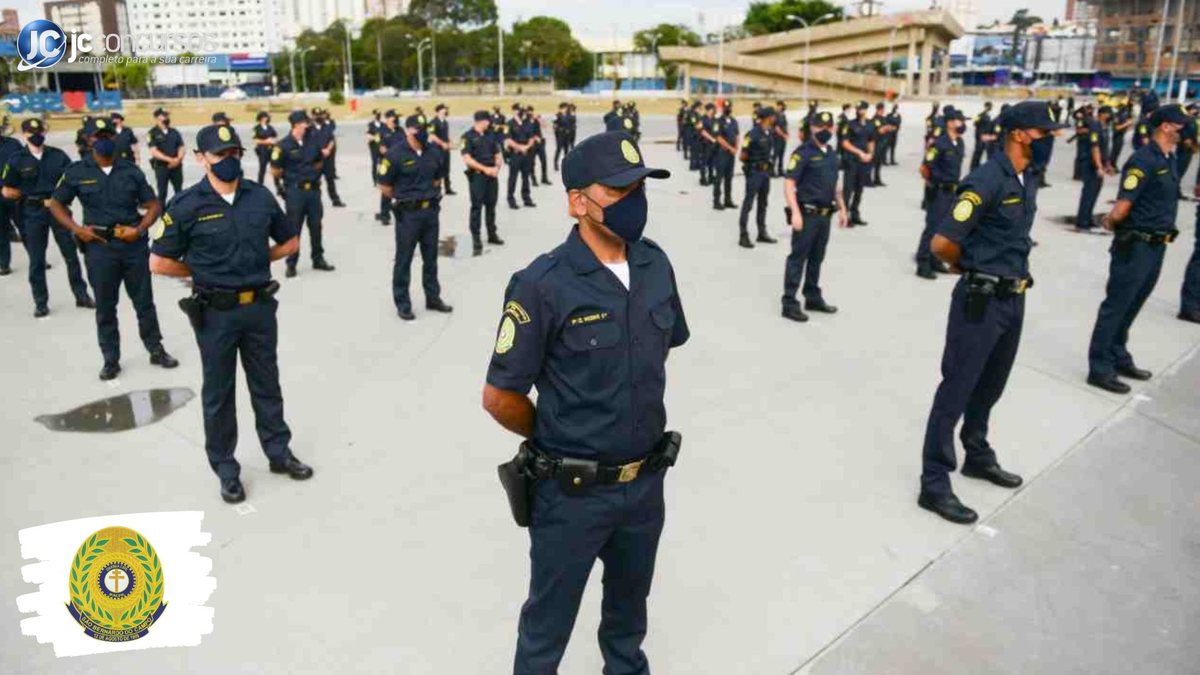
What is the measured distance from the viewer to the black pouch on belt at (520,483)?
99.0 inches

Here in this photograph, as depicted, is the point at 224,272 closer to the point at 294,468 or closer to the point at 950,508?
the point at 294,468

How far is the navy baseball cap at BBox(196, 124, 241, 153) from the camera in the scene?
4180 mm

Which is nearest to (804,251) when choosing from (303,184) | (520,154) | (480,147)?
(480,147)

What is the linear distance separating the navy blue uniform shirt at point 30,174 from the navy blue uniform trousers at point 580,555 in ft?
25.1

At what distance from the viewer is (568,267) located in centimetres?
242

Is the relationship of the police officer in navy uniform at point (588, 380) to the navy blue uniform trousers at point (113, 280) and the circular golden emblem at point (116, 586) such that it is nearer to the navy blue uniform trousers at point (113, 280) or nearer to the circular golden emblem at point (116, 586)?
the circular golden emblem at point (116, 586)

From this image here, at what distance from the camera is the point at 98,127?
703 cm

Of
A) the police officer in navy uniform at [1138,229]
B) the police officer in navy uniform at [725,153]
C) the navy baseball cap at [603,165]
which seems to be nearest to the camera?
the navy baseball cap at [603,165]

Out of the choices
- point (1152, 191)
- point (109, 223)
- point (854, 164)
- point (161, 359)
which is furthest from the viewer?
point (854, 164)

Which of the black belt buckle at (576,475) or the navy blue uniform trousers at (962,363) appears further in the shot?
the navy blue uniform trousers at (962,363)

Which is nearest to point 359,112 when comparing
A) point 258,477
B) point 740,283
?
point 740,283

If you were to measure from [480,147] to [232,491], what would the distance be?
7101 mm

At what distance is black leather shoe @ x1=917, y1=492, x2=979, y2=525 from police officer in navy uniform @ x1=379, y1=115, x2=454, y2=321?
511 centimetres

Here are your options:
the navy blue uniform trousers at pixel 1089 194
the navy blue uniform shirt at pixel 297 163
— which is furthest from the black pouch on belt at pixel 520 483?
the navy blue uniform trousers at pixel 1089 194
